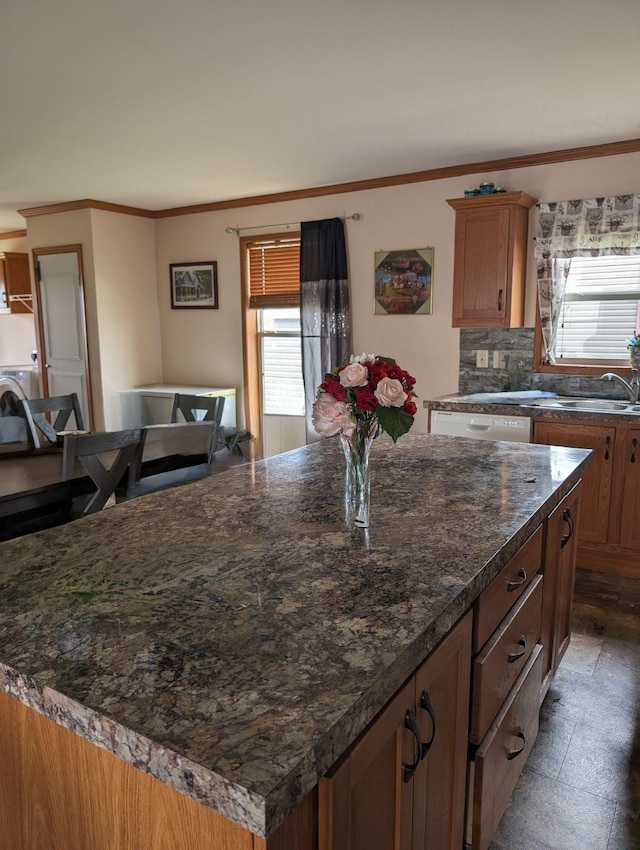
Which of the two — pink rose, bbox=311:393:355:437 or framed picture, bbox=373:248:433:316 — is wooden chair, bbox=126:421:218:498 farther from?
framed picture, bbox=373:248:433:316

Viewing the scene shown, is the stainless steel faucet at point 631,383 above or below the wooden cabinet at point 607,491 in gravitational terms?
above

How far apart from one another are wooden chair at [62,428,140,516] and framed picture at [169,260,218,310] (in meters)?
3.34

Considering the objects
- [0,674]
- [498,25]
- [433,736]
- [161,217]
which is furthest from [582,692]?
[161,217]

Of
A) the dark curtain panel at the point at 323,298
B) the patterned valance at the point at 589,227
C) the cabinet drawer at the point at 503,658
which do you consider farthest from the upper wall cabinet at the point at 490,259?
the cabinet drawer at the point at 503,658

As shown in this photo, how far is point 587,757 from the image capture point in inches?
81.7

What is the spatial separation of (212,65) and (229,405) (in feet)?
10.6

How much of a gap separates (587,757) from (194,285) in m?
4.95

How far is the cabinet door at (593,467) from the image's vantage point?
3.48 metres

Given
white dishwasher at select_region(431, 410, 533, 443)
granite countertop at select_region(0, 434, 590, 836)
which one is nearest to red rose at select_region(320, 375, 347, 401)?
granite countertop at select_region(0, 434, 590, 836)

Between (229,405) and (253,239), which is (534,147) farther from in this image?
(229,405)

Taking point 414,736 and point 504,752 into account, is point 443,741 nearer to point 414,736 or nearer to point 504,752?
point 414,736

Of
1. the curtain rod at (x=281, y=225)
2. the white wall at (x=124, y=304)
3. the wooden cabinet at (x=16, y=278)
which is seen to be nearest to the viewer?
the curtain rod at (x=281, y=225)

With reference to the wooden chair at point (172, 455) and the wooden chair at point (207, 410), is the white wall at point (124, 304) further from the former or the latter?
the wooden chair at point (172, 455)

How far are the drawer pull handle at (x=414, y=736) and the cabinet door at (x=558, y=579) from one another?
0.99 m
